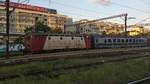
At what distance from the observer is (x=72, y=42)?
49656mm

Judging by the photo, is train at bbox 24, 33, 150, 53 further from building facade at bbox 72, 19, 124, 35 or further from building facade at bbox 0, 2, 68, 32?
building facade at bbox 0, 2, 68, 32

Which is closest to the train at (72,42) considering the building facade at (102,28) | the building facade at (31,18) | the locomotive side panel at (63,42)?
the locomotive side panel at (63,42)

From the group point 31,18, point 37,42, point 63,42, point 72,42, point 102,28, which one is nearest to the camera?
point 37,42

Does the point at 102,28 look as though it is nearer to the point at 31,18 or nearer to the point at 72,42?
the point at 31,18

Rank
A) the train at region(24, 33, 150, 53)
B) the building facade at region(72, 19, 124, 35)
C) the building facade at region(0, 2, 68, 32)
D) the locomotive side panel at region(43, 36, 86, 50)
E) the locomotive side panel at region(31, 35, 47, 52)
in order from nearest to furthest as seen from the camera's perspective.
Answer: the locomotive side panel at region(31, 35, 47, 52)
the train at region(24, 33, 150, 53)
the locomotive side panel at region(43, 36, 86, 50)
the building facade at region(72, 19, 124, 35)
the building facade at region(0, 2, 68, 32)

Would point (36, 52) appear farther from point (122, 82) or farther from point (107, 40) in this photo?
point (122, 82)

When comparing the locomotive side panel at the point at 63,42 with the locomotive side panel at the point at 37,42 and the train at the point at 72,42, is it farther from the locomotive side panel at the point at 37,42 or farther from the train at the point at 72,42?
the locomotive side panel at the point at 37,42

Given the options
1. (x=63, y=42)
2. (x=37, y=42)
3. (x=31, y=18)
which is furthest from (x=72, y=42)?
(x=31, y=18)

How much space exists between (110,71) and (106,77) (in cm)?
210

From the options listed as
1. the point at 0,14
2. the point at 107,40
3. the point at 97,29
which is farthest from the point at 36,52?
the point at 97,29

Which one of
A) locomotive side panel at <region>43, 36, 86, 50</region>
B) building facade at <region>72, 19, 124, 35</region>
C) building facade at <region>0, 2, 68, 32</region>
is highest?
building facade at <region>0, 2, 68, 32</region>

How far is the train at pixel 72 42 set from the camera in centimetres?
4331

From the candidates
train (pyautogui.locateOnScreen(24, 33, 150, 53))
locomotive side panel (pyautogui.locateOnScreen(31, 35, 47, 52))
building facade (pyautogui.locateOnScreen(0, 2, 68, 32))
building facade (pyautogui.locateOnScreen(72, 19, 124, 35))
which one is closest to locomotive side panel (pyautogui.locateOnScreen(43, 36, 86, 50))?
train (pyautogui.locateOnScreen(24, 33, 150, 53))

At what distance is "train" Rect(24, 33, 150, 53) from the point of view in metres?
43.3
